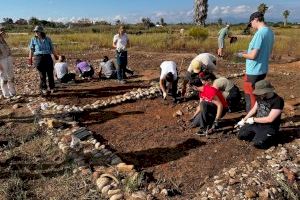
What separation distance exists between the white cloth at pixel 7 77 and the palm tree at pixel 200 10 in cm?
2601

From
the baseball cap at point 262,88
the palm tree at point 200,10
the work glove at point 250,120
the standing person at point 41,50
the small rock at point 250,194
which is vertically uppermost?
the palm tree at point 200,10

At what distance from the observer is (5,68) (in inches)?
387

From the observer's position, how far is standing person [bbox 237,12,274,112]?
6684 mm

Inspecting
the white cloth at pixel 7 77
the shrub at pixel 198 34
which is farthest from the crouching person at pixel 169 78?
the shrub at pixel 198 34

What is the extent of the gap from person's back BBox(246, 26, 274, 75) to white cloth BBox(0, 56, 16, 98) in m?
5.52

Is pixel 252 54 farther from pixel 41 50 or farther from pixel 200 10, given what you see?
pixel 200 10

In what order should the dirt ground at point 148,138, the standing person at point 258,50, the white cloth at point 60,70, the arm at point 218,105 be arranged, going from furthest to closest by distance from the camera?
the white cloth at point 60,70 → the arm at point 218,105 → the standing person at point 258,50 → the dirt ground at point 148,138

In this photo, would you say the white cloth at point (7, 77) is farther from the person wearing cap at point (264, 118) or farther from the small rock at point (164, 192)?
the small rock at point (164, 192)

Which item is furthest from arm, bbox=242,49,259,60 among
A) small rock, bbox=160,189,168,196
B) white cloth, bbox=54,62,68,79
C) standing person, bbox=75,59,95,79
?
standing person, bbox=75,59,95,79

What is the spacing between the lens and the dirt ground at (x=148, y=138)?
6.05m

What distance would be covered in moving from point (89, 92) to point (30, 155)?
4.09m

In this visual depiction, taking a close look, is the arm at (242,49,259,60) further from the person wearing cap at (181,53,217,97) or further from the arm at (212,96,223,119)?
the person wearing cap at (181,53,217,97)

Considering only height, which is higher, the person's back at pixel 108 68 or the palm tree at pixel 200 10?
the palm tree at pixel 200 10

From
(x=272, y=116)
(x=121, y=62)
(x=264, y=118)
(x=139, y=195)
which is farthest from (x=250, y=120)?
(x=121, y=62)
